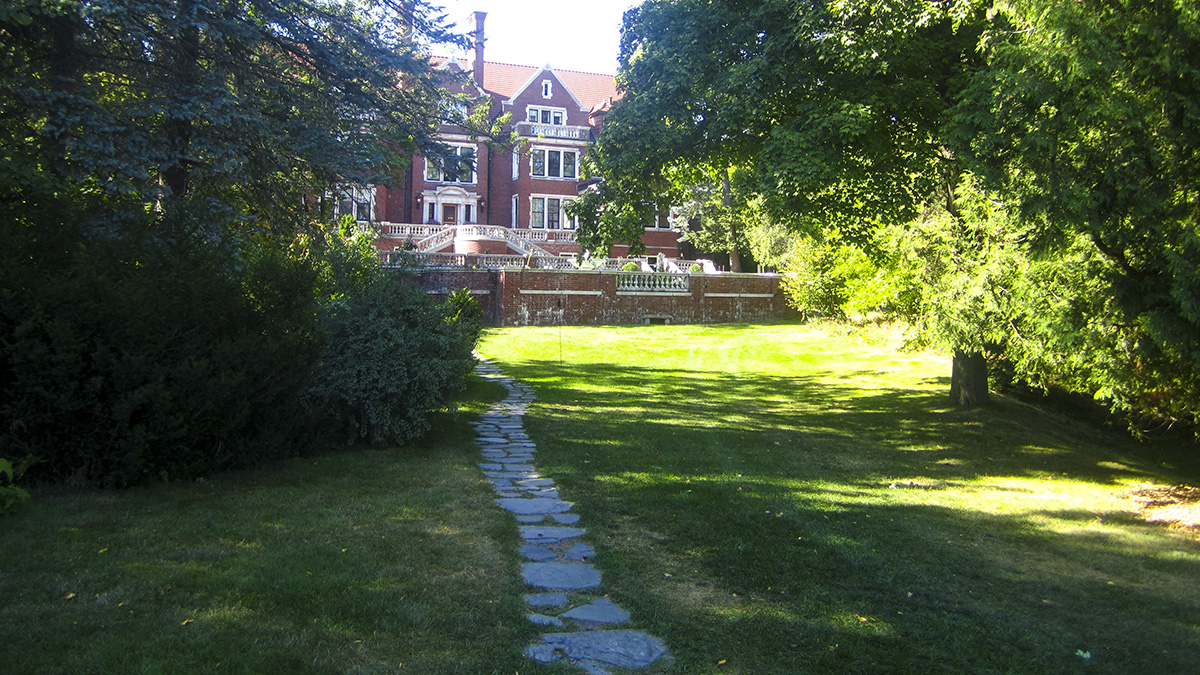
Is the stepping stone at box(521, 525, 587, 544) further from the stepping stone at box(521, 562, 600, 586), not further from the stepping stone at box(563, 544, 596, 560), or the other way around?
the stepping stone at box(521, 562, 600, 586)

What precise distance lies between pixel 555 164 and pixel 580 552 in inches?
1616

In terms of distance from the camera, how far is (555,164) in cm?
4512

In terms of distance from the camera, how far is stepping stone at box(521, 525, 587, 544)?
229 inches

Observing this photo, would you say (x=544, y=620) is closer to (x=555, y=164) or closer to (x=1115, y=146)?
(x=1115, y=146)

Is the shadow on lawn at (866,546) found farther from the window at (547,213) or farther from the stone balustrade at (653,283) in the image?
the window at (547,213)

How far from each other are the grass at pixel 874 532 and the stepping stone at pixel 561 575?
7.2 inches

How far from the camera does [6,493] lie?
5406 mm

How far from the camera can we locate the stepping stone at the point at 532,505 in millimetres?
6547

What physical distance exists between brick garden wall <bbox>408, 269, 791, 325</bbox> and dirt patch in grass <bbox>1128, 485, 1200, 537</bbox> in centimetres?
2044

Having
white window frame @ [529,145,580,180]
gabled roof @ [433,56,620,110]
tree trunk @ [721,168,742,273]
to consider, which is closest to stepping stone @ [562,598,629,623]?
tree trunk @ [721,168,742,273]

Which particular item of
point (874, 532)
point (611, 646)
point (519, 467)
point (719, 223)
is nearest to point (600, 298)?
point (719, 223)

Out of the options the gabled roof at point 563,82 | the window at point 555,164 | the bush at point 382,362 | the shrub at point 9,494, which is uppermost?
the gabled roof at point 563,82

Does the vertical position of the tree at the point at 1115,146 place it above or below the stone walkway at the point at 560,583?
above

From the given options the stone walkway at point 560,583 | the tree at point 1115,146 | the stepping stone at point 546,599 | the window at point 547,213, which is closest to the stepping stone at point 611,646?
the stone walkway at point 560,583
